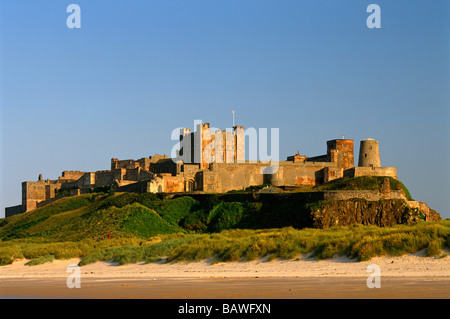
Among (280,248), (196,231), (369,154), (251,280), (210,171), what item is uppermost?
A: (369,154)

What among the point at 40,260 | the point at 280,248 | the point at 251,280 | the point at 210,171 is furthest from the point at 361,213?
the point at 210,171

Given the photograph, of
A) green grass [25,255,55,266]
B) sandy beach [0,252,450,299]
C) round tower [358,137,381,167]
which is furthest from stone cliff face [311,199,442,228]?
round tower [358,137,381,167]

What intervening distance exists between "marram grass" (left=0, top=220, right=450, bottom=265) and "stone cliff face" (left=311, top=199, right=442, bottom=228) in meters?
11.9

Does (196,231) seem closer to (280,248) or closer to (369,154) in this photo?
(280,248)

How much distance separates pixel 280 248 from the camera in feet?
99.7

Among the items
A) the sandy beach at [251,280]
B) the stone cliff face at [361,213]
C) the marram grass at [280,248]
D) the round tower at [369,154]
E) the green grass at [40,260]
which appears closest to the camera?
the sandy beach at [251,280]

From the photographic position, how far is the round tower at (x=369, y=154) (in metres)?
66.9

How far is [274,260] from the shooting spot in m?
29.7

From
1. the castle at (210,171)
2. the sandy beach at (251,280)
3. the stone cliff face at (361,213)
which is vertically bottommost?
the sandy beach at (251,280)

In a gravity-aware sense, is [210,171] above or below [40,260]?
above

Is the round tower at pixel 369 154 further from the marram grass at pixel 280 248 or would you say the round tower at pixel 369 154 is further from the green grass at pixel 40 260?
the green grass at pixel 40 260

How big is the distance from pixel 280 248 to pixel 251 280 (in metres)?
6.10

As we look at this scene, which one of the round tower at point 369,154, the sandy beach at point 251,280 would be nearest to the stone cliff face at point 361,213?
the sandy beach at point 251,280

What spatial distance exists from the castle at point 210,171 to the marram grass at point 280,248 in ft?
88.3
